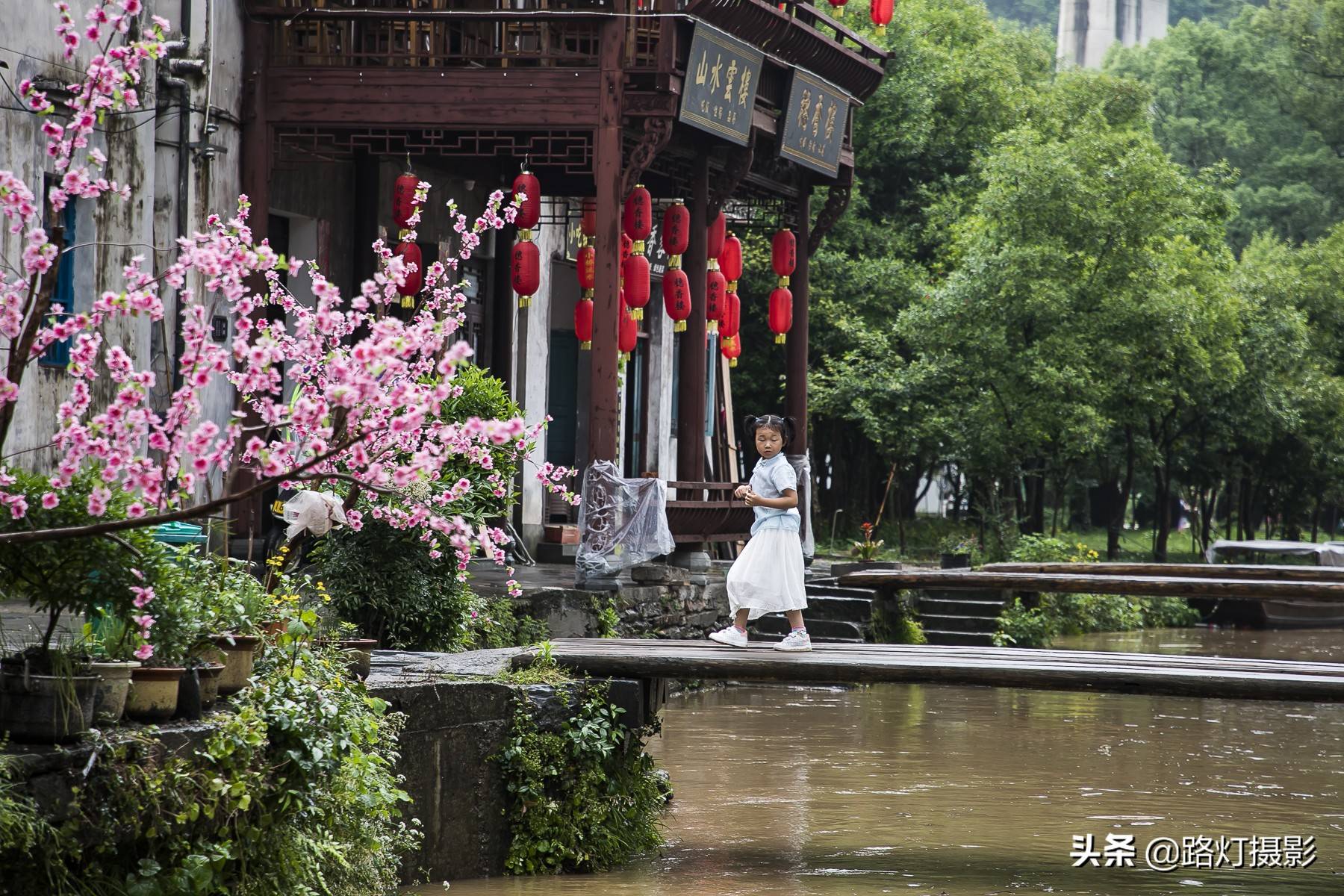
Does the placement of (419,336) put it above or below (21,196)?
below

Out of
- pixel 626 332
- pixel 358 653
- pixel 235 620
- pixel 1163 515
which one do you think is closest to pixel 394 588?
pixel 358 653

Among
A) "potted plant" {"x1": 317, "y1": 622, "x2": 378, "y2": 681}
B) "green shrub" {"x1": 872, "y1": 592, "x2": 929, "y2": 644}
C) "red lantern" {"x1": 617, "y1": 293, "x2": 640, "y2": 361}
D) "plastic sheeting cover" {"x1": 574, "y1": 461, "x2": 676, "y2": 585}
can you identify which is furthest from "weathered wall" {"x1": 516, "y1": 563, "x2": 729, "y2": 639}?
"potted plant" {"x1": 317, "y1": 622, "x2": 378, "y2": 681}

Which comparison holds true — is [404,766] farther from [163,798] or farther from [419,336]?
[419,336]

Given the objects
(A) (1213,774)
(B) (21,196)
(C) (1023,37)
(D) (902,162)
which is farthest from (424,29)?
(C) (1023,37)

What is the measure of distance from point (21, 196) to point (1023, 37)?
34.3 metres

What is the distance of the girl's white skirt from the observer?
33.0ft

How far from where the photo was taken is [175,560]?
6875mm

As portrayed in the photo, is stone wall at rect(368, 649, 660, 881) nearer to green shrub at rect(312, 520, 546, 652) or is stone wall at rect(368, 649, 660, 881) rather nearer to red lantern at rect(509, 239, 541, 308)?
green shrub at rect(312, 520, 546, 652)

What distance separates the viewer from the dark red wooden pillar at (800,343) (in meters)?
18.8

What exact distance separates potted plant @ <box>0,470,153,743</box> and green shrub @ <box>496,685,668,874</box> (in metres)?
2.80

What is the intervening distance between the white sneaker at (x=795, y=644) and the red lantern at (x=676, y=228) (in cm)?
673

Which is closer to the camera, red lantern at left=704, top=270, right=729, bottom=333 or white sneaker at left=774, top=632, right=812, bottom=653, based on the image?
white sneaker at left=774, top=632, right=812, bottom=653

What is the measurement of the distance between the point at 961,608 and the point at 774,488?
9712mm

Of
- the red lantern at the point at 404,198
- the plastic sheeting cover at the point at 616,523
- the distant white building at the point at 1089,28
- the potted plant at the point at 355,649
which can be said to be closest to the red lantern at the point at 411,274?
the red lantern at the point at 404,198
